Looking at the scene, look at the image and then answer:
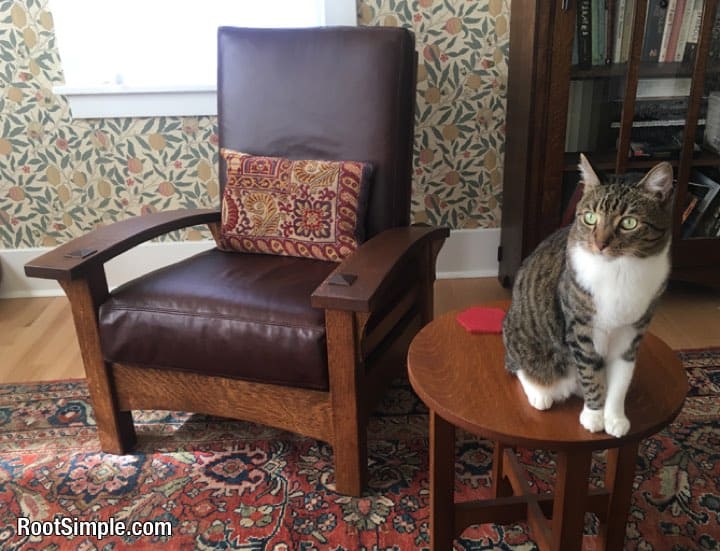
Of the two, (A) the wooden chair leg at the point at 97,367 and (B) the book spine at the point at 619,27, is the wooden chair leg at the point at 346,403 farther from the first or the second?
(B) the book spine at the point at 619,27

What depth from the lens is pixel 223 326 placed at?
1.41 metres

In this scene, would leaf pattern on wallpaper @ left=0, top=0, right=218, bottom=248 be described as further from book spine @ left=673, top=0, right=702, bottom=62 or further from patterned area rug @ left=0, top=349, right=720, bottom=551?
book spine @ left=673, top=0, right=702, bottom=62

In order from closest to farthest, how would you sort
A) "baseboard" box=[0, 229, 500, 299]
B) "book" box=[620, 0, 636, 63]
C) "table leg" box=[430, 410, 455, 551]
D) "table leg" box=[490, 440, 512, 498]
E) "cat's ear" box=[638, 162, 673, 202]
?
"cat's ear" box=[638, 162, 673, 202] → "table leg" box=[430, 410, 455, 551] → "table leg" box=[490, 440, 512, 498] → "book" box=[620, 0, 636, 63] → "baseboard" box=[0, 229, 500, 299]

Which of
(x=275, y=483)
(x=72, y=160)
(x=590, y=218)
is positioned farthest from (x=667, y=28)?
(x=72, y=160)

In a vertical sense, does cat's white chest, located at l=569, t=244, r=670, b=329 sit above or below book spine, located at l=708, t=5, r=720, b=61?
below

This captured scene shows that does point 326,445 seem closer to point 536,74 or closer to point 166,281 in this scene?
point 166,281

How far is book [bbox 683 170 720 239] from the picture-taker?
2107 millimetres

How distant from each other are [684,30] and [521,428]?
1513mm

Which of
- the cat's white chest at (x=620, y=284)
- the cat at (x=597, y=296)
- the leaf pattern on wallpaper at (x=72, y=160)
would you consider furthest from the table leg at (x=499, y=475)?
the leaf pattern on wallpaper at (x=72, y=160)

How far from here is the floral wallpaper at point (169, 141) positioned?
2248 millimetres

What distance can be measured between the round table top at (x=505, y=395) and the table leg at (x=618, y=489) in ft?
0.41

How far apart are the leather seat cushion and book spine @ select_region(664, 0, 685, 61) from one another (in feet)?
4.11

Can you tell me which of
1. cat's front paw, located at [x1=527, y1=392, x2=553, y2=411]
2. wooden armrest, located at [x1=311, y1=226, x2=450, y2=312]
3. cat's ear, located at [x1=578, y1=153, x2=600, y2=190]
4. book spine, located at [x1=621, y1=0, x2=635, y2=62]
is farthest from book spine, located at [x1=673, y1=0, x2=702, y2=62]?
cat's front paw, located at [x1=527, y1=392, x2=553, y2=411]

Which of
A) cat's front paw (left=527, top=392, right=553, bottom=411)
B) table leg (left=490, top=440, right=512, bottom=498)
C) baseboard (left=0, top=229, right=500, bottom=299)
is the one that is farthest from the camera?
baseboard (left=0, top=229, right=500, bottom=299)
